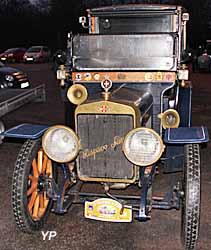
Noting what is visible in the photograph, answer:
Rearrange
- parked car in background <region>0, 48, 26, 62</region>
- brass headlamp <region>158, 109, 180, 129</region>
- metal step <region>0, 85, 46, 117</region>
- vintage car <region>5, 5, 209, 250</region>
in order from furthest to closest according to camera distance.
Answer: parked car in background <region>0, 48, 26, 62</region>
metal step <region>0, 85, 46, 117</region>
brass headlamp <region>158, 109, 180, 129</region>
vintage car <region>5, 5, 209, 250</region>

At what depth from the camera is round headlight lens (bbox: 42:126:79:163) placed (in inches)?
166

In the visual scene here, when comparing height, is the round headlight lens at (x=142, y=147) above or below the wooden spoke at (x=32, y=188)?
above

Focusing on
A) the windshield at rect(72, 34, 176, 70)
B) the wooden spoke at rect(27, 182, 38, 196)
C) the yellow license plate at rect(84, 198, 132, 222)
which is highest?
the windshield at rect(72, 34, 176, 70)

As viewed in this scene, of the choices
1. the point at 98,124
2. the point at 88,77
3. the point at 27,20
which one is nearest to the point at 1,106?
the point at 88,77

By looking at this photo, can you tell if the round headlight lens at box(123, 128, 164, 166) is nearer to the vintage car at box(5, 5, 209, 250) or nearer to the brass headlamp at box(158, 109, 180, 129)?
the vintage car at box(5, 5, 209, 250)

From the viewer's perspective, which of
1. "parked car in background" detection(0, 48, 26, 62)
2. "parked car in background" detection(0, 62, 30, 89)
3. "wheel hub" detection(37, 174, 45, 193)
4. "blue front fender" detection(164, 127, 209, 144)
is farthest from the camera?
"parked car in background" detection(0, 48, 26, 62)

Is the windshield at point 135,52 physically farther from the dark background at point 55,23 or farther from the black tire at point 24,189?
the dark background at point 55,23

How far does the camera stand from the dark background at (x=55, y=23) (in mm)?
44094

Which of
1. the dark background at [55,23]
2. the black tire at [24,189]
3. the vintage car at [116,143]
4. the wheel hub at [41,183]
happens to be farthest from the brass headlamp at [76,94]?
the dark background at [55,23]

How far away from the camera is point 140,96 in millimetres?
4980

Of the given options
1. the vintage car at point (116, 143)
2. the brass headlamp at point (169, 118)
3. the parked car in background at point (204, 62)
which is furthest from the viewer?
the parked car in background at point (204, 62)

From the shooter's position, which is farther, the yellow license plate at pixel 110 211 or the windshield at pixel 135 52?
the windshield at pixel 135 52

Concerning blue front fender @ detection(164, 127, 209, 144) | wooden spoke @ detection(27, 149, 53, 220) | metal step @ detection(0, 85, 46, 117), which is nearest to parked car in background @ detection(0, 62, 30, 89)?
metal step @ detection(0, 85, 46, 117)

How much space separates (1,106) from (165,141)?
536 cm
